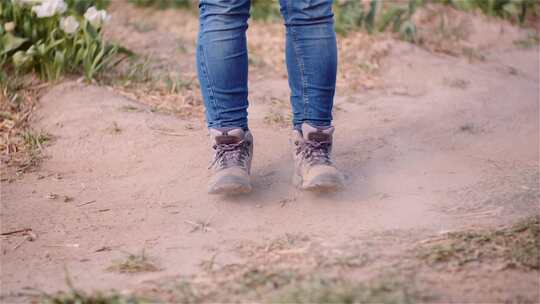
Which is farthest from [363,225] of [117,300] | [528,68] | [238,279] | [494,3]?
[494,3]

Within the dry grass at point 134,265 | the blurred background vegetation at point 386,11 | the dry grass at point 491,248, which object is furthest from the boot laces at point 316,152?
the blurred background vegetation at point 386,11

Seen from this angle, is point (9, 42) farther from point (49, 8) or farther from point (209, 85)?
point (209, 85)

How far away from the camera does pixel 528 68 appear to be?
184 inches

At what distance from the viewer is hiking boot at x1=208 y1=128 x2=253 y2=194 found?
8.86ft

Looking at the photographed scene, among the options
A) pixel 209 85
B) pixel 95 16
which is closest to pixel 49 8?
pixel 95 16

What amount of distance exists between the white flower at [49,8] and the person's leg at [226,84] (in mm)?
1324

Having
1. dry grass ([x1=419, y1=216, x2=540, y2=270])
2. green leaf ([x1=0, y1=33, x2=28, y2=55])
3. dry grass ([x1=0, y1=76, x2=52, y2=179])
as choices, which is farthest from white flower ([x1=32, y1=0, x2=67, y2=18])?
dry grass ([x1=419, y1=216, x2=540, y2=270])

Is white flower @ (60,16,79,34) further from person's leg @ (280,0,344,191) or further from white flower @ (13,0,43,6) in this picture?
person's leg @ (280,0,344,191)

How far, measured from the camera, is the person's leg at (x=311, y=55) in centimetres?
264

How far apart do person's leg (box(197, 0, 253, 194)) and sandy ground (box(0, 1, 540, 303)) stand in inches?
5.3

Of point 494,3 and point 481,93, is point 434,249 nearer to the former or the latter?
point 481,93

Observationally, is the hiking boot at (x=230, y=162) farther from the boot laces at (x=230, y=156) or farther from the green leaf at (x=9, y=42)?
the green leaf at (x=9, y=42)

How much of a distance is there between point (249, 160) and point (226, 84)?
0.30 meters

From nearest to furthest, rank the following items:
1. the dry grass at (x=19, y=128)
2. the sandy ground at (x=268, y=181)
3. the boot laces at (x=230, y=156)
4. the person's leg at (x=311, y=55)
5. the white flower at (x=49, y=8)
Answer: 1. the sandy ground at (x=268, y=181)
2. the person's leg at (x=311, y=55)
3. the boot laces at (x=230, y=156)
4. the dry grass at (x=19, y=128)
5. the white flower at (x=49, y=8)
